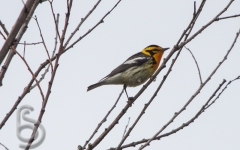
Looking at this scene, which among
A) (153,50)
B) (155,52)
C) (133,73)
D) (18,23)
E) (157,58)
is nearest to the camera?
(18,23)

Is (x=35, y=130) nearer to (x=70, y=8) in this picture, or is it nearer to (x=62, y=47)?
(x=62, y=47)

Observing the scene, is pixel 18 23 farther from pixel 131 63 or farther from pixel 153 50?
pixel 153 50

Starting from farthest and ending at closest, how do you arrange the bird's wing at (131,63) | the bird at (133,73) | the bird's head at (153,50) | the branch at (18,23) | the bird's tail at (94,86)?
1. the bird's head at (153,50)
2. the bird's wing at (131,63)
3. the bird at (133,73)
4. the bird's tail at (94,86)
5. the branch at (18,23)

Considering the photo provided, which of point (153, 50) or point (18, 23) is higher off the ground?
point (153, 50)

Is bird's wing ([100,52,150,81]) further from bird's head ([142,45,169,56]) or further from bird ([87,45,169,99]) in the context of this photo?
bird's head ([142,45,169,56])

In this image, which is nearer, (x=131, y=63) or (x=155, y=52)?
(x=131, y=63)

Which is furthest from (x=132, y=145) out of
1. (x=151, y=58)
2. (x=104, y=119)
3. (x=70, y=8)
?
(x=151, y=58)

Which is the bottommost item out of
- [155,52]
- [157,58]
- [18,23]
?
[18,23]

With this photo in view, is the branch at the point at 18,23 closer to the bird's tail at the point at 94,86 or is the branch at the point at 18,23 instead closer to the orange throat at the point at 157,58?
the bird's tail at the point at 94,86

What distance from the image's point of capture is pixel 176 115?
10.6 ft

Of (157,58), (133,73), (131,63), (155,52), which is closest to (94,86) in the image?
(133,73)

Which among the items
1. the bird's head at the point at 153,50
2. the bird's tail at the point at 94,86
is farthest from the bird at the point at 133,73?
the bird's head at the point at 153,50

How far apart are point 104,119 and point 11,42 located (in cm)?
121

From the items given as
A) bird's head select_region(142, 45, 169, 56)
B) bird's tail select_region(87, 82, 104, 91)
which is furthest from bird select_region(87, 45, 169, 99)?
bird's head select_region(142, 45, 169, 56)
